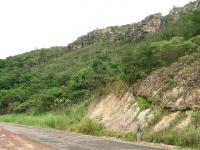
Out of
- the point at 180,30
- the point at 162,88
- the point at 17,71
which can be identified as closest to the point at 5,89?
the point at 17,71

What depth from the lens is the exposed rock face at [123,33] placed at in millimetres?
88562

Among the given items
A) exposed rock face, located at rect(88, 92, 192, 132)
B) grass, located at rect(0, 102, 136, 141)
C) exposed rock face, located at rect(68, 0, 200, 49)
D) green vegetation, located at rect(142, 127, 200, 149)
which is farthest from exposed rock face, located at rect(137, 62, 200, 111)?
exposed rock face, located at rect(68, 0, 200, 49)

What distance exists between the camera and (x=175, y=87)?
2894 centimetres

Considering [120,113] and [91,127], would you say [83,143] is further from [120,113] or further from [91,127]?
[120,113]

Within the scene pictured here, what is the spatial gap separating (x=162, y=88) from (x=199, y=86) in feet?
12.9

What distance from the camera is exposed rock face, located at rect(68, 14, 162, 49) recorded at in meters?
88.6

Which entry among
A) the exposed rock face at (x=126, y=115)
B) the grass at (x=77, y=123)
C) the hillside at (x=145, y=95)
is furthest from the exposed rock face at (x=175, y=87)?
the grass at (x=77, y=123)

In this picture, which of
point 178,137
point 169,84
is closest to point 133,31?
point 169,84

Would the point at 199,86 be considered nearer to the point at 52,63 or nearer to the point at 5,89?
the point at 5,89

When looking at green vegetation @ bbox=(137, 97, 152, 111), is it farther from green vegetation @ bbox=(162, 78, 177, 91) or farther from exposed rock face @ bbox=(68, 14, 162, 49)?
exposed rock face @ bbox=(68, 14, 162, 49)

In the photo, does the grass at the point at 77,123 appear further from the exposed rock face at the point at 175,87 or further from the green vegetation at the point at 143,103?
the exposed rock face at the point at 175,87

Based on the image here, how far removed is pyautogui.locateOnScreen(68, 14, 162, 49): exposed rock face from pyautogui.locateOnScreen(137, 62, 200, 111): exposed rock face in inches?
2086

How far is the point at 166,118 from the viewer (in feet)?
89.3

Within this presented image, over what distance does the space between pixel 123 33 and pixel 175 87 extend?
73299 millimetres
